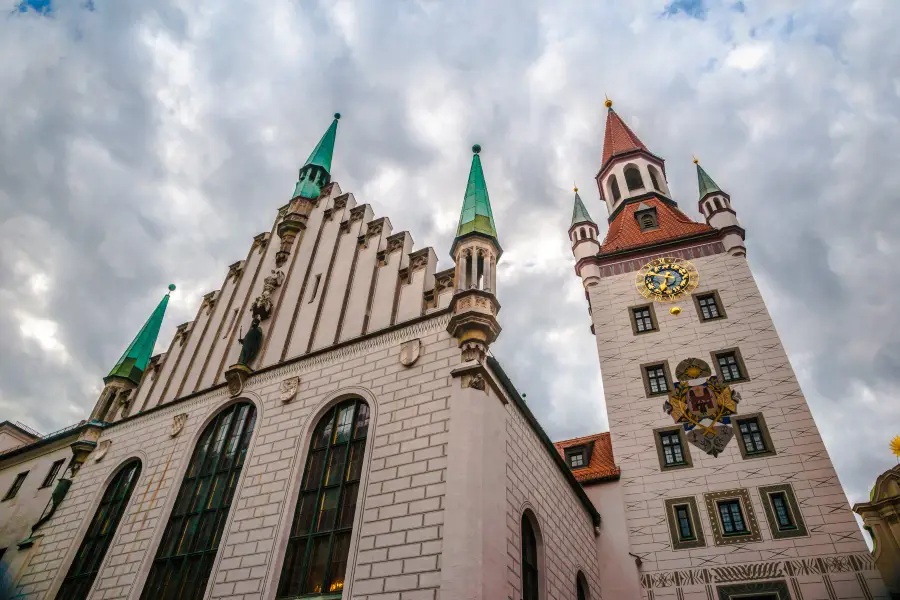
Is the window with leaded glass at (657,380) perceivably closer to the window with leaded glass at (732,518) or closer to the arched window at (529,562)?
the window with leaded glass at (732,518)

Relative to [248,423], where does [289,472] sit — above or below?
below

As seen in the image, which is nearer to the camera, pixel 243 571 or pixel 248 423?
pixel 243 571

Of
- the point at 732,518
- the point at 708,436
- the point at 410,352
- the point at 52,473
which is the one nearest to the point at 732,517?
the point at 732,518

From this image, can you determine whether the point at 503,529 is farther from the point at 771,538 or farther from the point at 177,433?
the point at 771,538

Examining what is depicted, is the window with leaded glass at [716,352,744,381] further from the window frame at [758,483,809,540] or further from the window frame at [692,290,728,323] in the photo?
the window frame at [758,483,809,540]

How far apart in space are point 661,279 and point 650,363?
4039 mm

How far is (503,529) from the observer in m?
9.50

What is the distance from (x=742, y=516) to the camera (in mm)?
16078

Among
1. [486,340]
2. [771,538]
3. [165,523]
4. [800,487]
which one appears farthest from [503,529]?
[800,487]

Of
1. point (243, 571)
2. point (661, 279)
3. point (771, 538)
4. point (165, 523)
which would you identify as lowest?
point (243, 571)

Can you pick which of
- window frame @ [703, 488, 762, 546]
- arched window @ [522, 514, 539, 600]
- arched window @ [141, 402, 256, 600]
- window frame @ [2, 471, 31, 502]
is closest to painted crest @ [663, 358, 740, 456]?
window frame @ [703, 488, 762, 546]

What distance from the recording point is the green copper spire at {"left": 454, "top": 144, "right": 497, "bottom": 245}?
13.1m

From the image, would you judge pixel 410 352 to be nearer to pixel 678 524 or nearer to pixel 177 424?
pixel 177 424

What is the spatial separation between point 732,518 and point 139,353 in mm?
18640
